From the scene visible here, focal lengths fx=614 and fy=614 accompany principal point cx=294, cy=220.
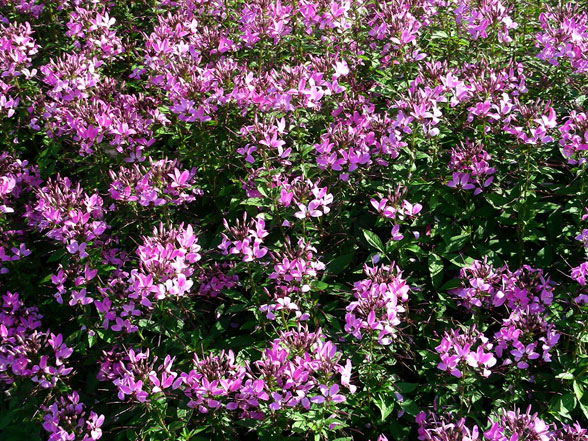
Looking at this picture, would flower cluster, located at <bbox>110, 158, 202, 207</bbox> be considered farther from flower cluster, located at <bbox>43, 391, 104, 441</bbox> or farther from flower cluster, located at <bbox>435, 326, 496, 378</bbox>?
flower cluster, located at <bbox>435, 326, 496, 378</bbox>

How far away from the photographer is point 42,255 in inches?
155

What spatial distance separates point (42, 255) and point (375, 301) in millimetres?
2355

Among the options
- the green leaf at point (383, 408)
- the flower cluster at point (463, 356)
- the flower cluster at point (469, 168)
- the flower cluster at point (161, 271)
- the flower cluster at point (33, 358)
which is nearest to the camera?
the flower cluster at point (463, 356)

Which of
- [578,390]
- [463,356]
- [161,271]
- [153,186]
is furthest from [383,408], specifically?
[153,186]

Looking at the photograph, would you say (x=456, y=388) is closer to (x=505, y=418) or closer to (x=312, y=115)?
(x=505, y=418)

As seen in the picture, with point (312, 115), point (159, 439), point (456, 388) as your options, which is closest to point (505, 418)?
point (456, 388)

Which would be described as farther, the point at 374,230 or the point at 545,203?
the point at 374,230

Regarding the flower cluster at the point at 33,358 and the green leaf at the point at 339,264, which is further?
the green leaf at the point at 339,264

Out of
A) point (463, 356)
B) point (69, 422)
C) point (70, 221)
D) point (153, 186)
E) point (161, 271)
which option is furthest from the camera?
point (153, 186)

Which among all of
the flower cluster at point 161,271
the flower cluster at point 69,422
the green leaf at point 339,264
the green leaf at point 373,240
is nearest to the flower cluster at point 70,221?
the flower cluster at point 161,271

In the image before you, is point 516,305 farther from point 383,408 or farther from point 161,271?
point 161,271

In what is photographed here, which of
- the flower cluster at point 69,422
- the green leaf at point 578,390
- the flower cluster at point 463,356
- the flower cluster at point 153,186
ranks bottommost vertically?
the flower cluster at point 69,422

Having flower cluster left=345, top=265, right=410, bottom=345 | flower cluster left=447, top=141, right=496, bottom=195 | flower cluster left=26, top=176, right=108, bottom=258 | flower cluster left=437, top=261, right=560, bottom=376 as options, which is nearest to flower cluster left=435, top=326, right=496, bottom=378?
flower cluster left=437, top=261, right=560, bottom=376

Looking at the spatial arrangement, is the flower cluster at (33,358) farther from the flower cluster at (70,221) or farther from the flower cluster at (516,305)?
the flower cluster at (516,305)
